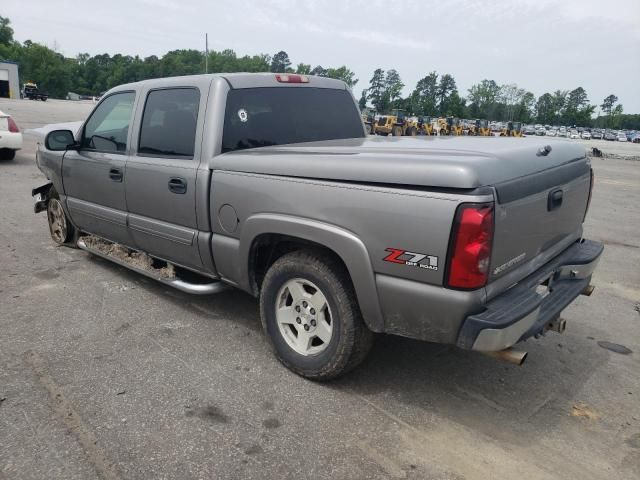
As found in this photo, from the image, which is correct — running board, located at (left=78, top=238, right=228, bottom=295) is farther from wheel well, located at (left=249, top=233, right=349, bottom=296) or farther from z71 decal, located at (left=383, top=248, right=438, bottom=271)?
z71 decal, located at (left=383, top=248, right=438, bottom=271)

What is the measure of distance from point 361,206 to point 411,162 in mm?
336

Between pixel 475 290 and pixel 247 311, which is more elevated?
pixel 475 290

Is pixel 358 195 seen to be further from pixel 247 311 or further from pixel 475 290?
pixel 247 311

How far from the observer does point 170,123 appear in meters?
3.82

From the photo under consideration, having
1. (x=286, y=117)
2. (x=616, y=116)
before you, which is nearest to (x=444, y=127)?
(x=286, y=117)

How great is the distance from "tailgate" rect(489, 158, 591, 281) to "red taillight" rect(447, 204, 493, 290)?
8cm

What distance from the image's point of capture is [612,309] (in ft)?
14.8

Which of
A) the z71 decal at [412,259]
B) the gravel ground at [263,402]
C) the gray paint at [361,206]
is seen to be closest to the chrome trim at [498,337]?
the gray paint at [361,206]

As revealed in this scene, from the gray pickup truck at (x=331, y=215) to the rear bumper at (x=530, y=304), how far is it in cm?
1

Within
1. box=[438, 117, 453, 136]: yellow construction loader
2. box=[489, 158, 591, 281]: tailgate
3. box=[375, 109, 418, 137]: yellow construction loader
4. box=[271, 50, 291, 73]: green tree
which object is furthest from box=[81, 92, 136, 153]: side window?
box=[271, 50, 291, 73]: green tree

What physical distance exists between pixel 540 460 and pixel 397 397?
0.83 m

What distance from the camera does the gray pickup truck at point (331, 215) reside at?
94.2 inches

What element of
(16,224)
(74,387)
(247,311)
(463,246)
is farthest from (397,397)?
(16,224)

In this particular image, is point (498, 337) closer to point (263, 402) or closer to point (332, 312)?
point (332, 312)
